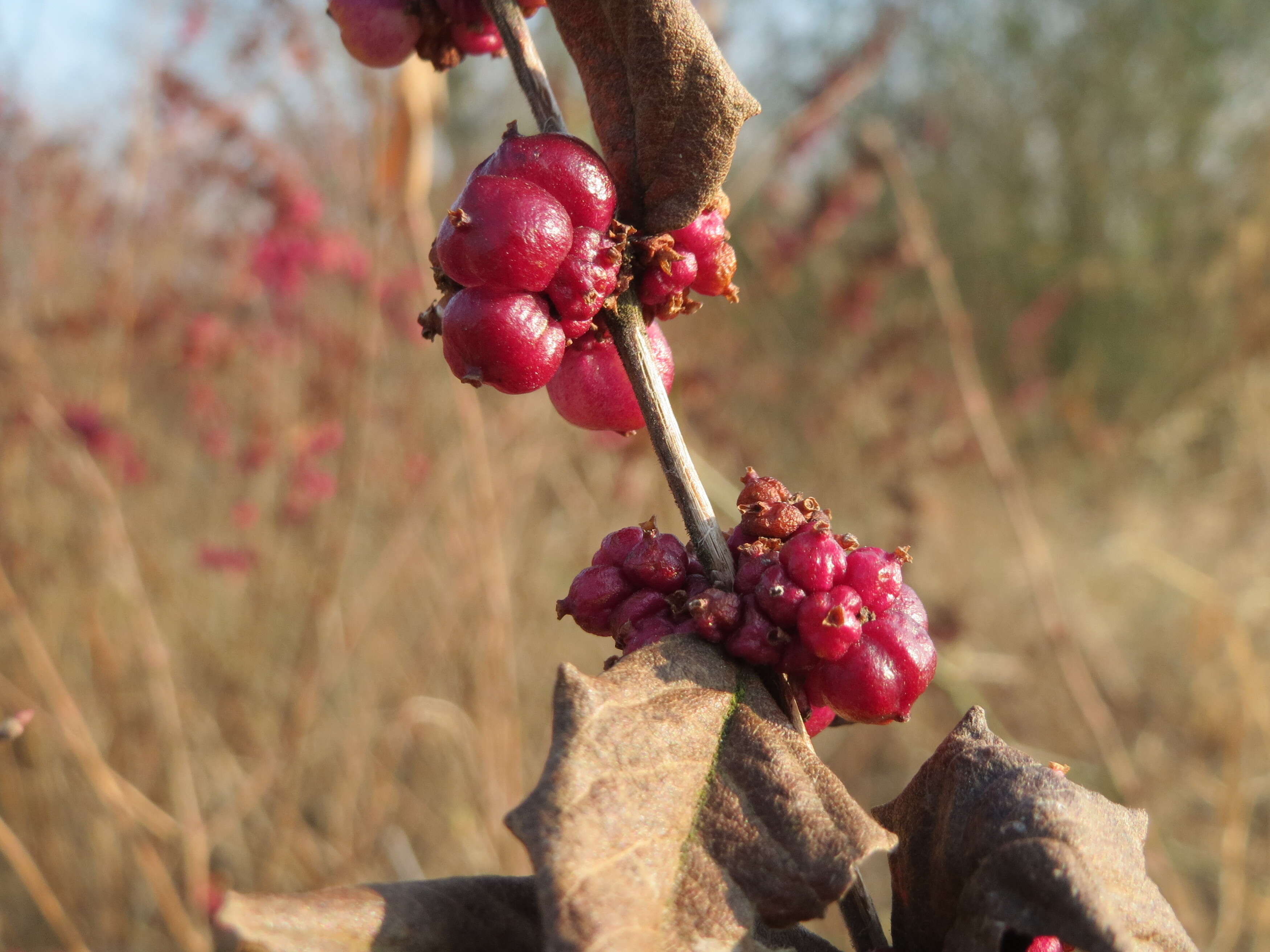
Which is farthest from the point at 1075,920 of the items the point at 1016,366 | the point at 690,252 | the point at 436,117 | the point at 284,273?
the point at 1016,366

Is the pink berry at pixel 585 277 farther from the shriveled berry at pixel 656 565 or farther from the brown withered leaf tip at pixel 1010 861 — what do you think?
the brown withered leaf tip at pixel 1010 861

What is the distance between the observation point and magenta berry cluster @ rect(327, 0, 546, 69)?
87cm

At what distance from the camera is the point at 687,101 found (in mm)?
693

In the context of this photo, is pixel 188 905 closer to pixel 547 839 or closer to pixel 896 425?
pixel 547 839

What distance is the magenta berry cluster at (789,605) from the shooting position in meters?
0.68

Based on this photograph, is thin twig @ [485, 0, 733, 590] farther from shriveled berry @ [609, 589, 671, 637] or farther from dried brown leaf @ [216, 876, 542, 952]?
dried brown leaf @ [216, 876, 542, 952]

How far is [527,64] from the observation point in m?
0.74

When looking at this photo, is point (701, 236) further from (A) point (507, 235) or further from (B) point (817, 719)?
(B) point (817, 719)

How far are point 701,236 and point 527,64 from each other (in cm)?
20

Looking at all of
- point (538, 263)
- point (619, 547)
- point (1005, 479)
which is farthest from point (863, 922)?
point (1005, 479)

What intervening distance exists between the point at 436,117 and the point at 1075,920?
2363mm

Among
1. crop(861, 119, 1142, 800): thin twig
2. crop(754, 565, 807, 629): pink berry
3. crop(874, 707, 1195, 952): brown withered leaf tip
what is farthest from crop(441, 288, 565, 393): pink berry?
crop(861, 119, 1142, 800): thin twig

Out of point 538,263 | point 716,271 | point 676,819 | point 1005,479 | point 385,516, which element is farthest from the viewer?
point 385,516

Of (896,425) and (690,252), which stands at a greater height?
(896,425)
